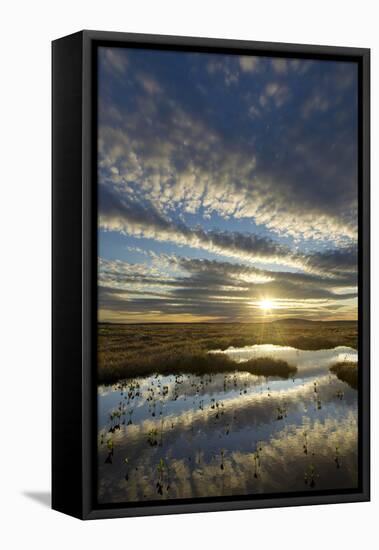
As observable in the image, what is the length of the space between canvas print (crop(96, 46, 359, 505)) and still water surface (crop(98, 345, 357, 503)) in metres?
0.01

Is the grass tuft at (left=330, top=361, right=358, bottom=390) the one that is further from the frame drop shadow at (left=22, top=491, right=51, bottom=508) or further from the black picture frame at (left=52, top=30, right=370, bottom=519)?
the frame drop shadow at (left=22, top=491, right=51, bottom=508)

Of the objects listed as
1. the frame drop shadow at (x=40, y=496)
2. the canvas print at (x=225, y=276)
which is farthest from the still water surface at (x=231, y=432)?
the frame drop shadow at (x=40, y=496)

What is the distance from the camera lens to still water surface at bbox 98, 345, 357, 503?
8.23 meters

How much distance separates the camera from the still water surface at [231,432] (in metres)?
8.23

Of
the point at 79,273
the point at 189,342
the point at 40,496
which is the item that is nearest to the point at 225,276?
the point at 189,342

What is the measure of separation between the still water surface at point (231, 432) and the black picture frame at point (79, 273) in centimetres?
11

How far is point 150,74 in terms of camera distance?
27.5 feet

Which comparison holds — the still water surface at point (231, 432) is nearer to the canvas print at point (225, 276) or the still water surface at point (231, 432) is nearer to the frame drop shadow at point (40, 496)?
the canvas print at point (225, 276)

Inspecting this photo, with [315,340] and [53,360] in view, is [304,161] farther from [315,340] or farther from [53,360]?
[53,360]

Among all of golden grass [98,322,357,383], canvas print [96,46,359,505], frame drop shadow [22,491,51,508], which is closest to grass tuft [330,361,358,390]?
canvas print [96,46,359,505]

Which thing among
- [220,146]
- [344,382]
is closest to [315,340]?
[344,382]

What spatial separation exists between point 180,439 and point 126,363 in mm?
705

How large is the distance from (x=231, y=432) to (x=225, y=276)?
3.90 feet

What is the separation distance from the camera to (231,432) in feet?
28.0
